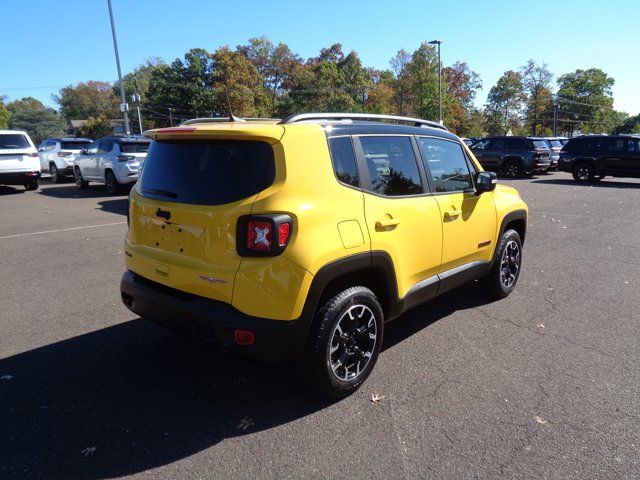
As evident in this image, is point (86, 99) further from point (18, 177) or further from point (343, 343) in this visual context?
point (343, 343)

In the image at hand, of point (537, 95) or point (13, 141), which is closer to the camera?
point (13, 141)

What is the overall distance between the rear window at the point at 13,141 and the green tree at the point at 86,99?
104m

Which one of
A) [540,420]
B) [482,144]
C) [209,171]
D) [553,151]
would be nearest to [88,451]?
[209,171]

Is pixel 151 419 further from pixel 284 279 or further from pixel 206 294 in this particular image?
pixel 284 279

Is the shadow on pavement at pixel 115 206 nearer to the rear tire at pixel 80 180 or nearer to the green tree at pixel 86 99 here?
the rear tire at pixel 80 180

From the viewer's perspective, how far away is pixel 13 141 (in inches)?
558

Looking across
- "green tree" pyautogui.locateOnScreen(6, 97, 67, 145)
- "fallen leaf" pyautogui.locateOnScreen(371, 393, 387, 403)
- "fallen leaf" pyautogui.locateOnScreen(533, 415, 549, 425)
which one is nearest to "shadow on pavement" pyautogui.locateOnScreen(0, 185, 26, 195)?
"fallen leaf" pyautogui.locateOnScreen(371, 393, 387, 403)

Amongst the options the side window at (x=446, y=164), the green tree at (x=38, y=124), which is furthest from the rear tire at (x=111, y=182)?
the green tree at (x=38, y=124)

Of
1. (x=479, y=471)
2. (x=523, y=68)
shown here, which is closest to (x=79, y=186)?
(x=479, y=471)

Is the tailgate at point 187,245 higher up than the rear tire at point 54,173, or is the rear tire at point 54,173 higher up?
the tailgate at point 187,245

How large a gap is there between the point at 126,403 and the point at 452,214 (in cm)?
293

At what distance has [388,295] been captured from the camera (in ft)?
11.0

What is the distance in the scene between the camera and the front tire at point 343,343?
2873 millimetres

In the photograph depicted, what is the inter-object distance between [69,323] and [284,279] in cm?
283
